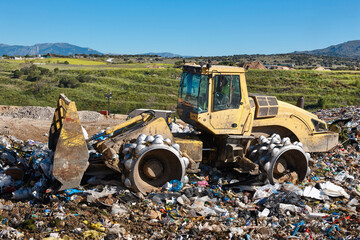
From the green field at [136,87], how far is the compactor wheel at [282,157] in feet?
94.7

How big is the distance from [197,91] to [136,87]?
39.1 m

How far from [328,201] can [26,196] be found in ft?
17.0

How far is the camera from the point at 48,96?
39188 mm

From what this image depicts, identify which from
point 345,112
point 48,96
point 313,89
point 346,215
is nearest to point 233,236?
point 346,215

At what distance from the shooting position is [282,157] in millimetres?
7039

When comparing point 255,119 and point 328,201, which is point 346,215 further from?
point 255,119

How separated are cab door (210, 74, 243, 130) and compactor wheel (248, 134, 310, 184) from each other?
669 mm

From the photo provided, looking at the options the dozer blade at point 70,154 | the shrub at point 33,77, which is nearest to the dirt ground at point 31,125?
the dozer blade at point 70,154

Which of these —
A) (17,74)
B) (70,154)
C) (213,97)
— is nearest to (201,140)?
A: (213,97)

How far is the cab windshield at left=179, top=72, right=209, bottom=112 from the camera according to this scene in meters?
6.49

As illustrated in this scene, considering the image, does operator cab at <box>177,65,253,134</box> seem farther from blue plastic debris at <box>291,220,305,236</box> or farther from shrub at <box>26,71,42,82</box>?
shrub at <box>26,71,42,82</box>

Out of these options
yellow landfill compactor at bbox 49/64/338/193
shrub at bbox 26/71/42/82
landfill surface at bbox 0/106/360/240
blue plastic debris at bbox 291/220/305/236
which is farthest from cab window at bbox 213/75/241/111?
shrub at bbox 26/71/42/82

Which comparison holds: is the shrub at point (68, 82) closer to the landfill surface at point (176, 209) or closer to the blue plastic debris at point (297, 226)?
the landfill surface at point (176, 209)

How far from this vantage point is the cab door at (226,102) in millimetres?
6535
